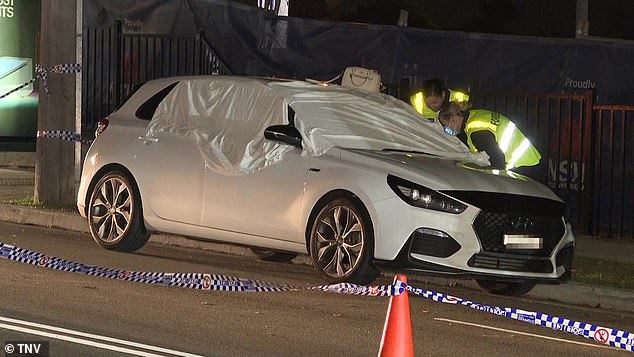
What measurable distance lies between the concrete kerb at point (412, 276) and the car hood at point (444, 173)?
2.65 feet

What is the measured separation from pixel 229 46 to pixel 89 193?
695 cm

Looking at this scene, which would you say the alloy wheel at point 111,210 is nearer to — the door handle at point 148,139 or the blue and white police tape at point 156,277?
the door handle at point 148,139

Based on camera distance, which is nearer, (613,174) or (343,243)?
(343,243)

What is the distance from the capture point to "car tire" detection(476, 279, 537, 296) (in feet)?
41.3

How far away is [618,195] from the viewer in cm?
1686

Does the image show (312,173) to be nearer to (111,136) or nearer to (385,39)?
(111,136)

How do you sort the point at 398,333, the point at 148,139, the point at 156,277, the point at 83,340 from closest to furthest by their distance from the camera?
the point at 398,333, the point at 83,340, the point at 156,277, the point at 148,139

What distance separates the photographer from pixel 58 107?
56.7ft

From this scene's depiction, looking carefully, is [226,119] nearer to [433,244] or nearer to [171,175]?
[171,175]

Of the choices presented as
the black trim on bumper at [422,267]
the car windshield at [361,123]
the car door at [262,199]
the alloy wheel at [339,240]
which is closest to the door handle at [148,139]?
the car door at [262,199]

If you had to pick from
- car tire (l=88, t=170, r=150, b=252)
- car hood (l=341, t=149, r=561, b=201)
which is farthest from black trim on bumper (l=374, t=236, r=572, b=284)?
car tire (l=88, t=170, r=150, b=252)

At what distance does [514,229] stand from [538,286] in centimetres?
108

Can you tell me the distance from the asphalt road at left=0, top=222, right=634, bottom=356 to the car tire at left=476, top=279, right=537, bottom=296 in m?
0.11

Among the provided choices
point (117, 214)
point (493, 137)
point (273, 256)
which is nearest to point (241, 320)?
point (117, 214)
